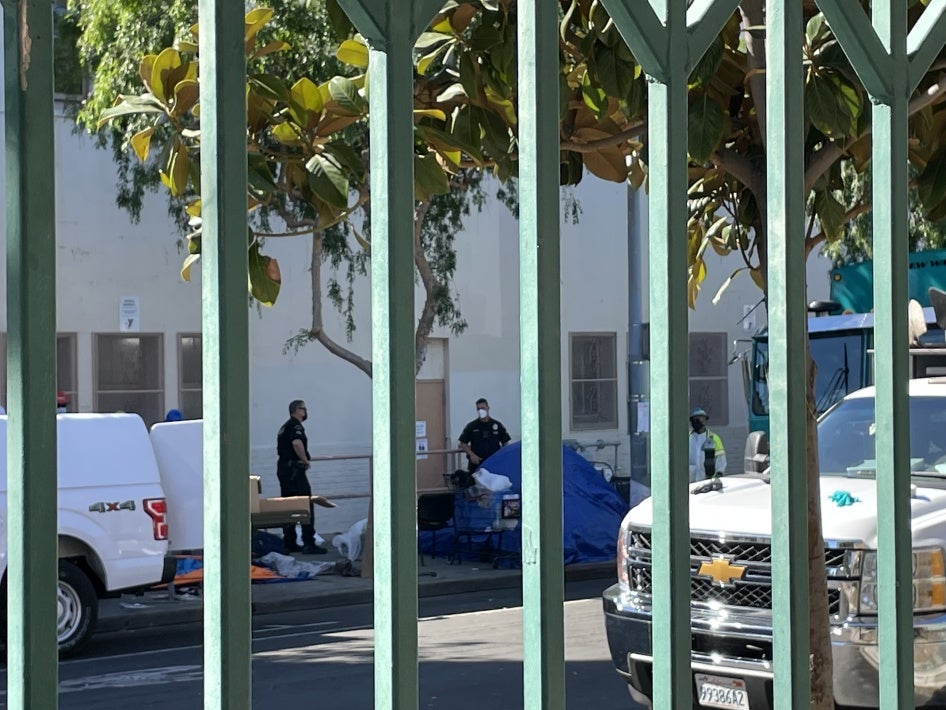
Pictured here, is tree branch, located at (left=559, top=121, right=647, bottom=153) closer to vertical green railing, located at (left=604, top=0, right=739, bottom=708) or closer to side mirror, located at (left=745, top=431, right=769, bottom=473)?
vertical green railing, located at (left=604, top=0, right=739, bottom=708)

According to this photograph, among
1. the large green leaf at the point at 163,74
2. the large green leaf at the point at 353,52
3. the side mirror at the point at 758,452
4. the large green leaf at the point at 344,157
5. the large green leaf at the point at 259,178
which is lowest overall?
the side mirror at the point at 758,452

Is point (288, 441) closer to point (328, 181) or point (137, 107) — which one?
point (328, 181)

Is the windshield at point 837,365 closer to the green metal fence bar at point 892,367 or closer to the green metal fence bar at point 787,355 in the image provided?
the green metal fence bar at point 892,367

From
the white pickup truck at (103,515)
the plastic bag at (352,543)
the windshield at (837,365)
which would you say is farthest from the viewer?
the plastic bag at (352,543)

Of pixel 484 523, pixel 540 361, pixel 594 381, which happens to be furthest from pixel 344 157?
pixel 594 381

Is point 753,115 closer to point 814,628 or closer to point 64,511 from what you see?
point 814,628

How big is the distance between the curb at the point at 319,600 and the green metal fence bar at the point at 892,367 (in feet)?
35.8

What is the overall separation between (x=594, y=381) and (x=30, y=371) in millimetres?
23156

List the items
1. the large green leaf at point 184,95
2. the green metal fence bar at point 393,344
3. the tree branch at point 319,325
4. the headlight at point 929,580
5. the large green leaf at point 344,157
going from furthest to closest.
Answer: the tree branch at point 319,325 < the headlight at point 929,580 < the large green leaf at point 344,157 < the large green leaf at point 184,95 < the green metal fence bar at point 393,344

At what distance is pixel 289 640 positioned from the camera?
1216 centimetres

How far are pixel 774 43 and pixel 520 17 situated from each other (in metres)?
0.50

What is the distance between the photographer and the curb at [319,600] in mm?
13539

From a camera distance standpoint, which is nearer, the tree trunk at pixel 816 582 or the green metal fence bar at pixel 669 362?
the green metal fence bar at pixel 669 362

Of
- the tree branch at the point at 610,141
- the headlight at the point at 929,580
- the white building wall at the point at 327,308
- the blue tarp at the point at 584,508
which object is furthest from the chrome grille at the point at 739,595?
the white building wall at the point at 327,308
